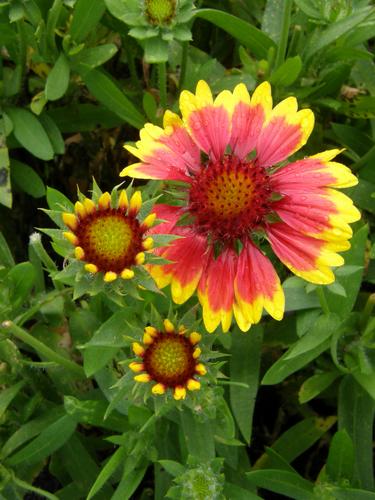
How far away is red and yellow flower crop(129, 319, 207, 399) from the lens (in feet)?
3.73

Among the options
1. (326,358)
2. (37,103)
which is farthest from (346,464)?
(37,103)

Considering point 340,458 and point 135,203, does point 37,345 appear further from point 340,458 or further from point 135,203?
point 340,458

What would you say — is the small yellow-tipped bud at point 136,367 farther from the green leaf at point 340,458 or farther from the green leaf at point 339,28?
the green leaf at point 339,28

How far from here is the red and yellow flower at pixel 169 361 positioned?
1.14m

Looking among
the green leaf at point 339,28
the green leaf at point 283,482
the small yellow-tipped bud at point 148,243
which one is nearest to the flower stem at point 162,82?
the green leaf at point 339,28

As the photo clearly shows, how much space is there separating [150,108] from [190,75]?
5.9 inches

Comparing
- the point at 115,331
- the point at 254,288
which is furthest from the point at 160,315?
the point at 254,288

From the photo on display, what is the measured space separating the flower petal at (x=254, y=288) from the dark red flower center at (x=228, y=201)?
0.14 ft

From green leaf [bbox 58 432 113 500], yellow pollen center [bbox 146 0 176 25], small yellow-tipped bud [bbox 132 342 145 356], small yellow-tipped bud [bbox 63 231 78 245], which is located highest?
yellow pollen center [bbox 146 0 176 25]

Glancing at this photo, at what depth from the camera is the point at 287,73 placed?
1589 mm

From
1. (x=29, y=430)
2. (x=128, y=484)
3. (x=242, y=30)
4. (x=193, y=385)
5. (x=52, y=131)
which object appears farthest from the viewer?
(x=52, y=131)

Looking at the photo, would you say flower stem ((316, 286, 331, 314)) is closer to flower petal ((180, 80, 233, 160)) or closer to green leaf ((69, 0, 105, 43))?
flower petal ((180, 80, 233, 160))

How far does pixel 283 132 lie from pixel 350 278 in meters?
0.34

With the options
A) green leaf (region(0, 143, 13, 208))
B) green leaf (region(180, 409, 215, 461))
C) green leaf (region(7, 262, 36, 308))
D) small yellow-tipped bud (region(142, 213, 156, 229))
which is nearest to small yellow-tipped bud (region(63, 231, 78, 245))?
small yellow-tipped bud (region(142, 213, 156, 229))
